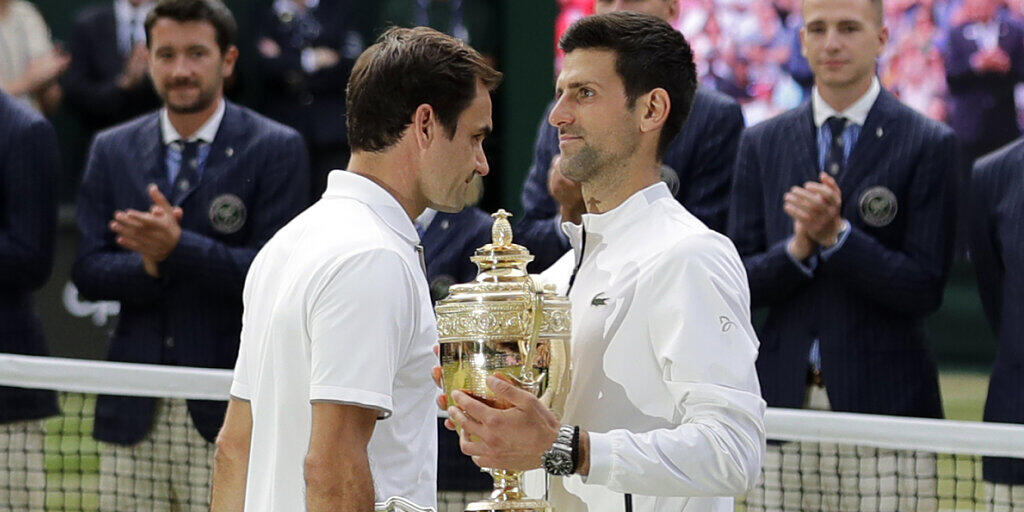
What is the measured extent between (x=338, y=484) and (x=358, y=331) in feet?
0.96

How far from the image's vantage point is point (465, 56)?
125 inches

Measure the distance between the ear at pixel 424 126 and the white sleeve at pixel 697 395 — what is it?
0.56m

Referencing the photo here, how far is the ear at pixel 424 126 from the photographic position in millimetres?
3154

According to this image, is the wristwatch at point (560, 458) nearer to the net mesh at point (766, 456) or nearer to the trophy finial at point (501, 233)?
the trophy finial at point (501, 233)

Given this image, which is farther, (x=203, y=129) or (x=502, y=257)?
(x=203, y=129)

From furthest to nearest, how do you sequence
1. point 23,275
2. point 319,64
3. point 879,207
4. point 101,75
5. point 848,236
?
point 101,75 < point 319,64 < point 23,275 < point 879,207 < point 848,236

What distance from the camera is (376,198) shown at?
124 inches

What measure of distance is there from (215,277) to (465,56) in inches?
113

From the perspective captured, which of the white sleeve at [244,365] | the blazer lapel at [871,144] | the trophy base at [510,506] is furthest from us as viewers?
the blazer lapel at [871,144]

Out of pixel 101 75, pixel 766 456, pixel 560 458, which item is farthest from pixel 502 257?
pixel 101 75

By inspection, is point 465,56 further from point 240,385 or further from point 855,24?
point 855,24

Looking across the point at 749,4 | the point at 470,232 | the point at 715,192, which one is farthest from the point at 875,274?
the point at 749,4

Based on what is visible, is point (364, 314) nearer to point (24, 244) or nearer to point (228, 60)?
point (228, 60)

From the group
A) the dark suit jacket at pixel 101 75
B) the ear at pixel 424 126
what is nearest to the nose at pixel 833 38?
the ear at pixel 424 126
